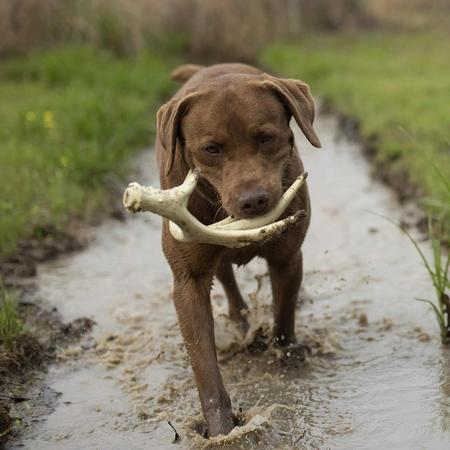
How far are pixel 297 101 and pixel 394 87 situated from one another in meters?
9.24

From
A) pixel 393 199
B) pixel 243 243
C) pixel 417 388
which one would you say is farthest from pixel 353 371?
pixel 393 199

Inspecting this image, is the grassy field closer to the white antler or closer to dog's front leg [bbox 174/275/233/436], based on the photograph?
the white antler

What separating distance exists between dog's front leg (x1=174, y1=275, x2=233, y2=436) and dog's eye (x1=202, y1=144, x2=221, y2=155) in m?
0.66

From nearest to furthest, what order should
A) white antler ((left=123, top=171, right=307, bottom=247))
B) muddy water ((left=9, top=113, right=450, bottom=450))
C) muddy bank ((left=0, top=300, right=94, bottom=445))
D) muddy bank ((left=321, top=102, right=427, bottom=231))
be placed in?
white antler ((left=123, top=171, right=307, bottom=247)) < muddy water ((left=9, top=113, right=450, bottom=450)) < muddy bank ((left=0, top=300, right=94, bottom=445)) < muddy bank ((left=321, top=102, right=427, bottom=231))

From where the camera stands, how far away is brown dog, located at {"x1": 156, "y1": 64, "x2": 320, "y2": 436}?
4.44 m

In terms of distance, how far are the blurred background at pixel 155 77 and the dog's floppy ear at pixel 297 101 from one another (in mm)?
946

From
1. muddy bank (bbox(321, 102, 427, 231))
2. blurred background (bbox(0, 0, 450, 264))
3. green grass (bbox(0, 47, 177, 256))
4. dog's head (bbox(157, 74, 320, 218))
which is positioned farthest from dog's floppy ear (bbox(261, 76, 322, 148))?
green grass (bbox(0, 47, 177, 256))

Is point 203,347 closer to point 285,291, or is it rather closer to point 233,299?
point 285,291

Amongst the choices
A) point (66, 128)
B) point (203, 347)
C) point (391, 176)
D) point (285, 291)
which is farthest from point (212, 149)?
point (66, 128)

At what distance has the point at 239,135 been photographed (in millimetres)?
4477

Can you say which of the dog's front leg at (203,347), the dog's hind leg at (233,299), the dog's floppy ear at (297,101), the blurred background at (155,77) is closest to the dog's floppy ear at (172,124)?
the dog's floppy ear at (297,101)

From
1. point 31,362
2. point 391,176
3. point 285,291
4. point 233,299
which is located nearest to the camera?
point 285,291

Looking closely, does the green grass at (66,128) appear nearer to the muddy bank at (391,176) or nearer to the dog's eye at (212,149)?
the muddy bank at (391,176)

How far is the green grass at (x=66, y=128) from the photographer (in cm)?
871
